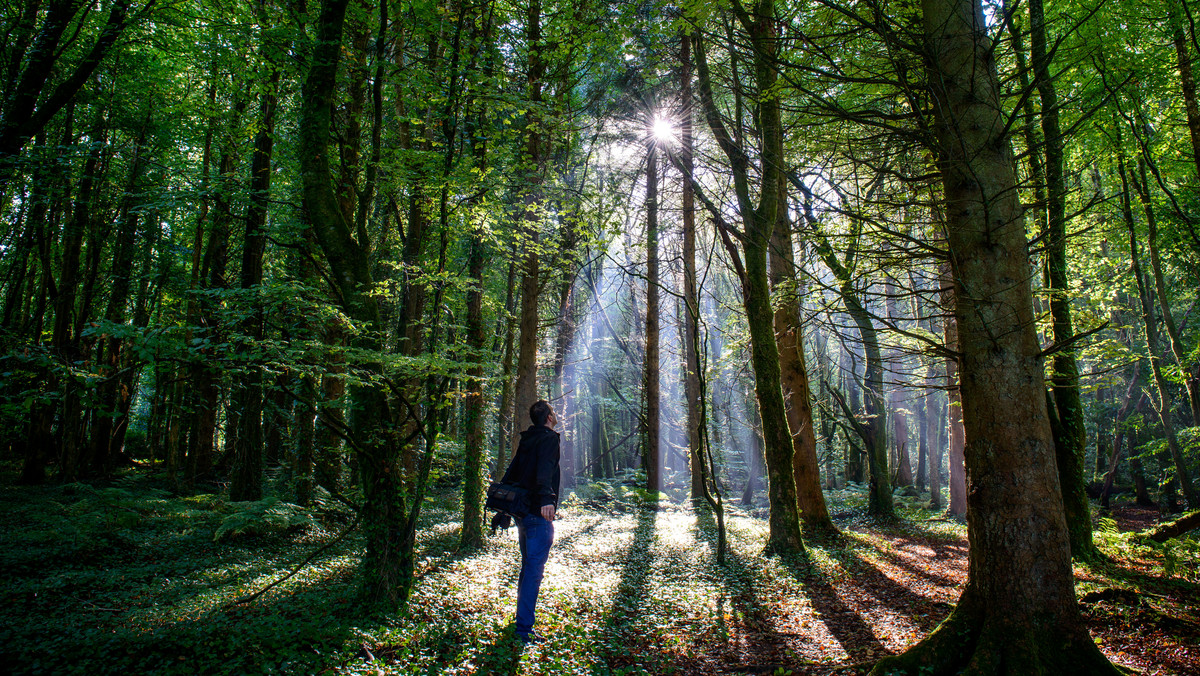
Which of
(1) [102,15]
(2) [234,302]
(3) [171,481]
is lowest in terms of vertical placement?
(3) [171,481]

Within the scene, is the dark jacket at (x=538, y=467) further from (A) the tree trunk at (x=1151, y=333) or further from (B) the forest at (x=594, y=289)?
(A) the tree trunk at (x=1151, y=333)

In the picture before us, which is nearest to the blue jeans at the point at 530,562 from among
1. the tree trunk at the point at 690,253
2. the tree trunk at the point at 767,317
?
the tree trunk at the point at 690,253

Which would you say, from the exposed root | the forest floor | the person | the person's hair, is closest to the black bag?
the person

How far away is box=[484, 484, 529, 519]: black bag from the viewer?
4652mm

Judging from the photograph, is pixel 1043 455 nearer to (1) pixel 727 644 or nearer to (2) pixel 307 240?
(1) pixel 727 644

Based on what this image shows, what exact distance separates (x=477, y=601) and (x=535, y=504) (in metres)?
1.58

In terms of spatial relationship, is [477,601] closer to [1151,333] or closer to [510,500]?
[510,500]

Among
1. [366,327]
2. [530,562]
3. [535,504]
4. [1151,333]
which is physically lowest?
[530,562]

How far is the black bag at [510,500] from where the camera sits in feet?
15.3

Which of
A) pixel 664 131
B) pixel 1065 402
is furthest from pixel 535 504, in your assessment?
pixel 1065 402

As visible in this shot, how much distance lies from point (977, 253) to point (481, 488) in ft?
24.5

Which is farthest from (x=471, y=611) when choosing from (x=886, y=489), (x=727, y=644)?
(x=886, y=489)

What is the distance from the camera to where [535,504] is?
4660 mm

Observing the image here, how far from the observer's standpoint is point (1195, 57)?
6633mm
